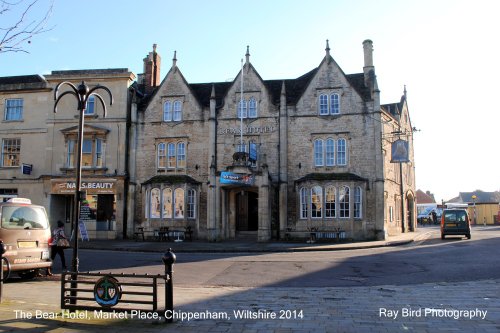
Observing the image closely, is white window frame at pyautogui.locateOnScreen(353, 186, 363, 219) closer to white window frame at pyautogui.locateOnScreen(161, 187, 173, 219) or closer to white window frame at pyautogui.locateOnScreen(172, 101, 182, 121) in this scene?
white window frame at pyautogui.locateOnScreen(161, 187, 173, 219)

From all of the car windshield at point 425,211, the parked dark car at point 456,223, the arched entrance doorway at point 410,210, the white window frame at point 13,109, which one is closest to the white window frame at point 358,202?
the parked dark car at point 456,223

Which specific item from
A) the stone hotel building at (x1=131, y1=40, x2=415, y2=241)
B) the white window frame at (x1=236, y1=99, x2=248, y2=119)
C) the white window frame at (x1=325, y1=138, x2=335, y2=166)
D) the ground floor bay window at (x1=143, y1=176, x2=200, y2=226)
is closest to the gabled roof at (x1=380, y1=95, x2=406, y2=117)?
the stone hotel building at (x1=131, y1=40, x2=415, y2=241)

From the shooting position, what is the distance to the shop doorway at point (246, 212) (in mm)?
34125

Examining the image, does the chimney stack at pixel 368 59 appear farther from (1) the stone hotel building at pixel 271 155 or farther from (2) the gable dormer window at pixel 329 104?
(2) the gable dormer window at pixel 329 104

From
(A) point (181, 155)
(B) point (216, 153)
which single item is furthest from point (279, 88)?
(A) point (181, 155)

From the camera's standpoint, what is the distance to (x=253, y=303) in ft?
29.5

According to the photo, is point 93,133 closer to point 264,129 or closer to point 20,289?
point 264,129

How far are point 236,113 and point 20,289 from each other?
20.8m

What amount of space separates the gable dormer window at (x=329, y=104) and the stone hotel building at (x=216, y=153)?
0.07 m

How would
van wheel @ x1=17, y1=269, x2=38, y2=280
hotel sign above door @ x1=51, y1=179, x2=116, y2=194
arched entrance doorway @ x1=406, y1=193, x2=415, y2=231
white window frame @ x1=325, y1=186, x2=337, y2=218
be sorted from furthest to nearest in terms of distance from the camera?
arched entrance doorway @ x1=406, y1=193, x2=415, y2=231
hotel sign above door @ x1=51, y1=179, x2=116, y2=194
white window frame @ x1=325, y1=186, x2=337, y2=218
van wheel @ x1=17, y1=269, x2=38, y2=280

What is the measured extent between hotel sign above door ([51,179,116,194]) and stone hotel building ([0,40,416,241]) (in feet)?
0.29

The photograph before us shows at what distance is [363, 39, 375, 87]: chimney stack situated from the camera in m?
29.0

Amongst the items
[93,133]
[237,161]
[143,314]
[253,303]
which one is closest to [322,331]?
[253,303]

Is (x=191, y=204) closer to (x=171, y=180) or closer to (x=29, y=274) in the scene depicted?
(x=171, y=180)
